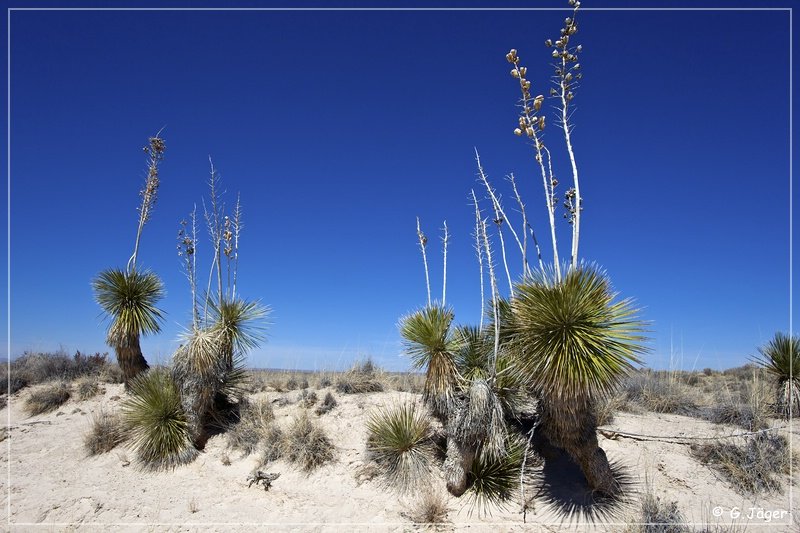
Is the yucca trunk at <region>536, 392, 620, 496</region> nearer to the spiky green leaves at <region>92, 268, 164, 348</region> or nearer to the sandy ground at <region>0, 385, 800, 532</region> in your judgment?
the sandy ground at <region>0, 385, 800, 532</region>

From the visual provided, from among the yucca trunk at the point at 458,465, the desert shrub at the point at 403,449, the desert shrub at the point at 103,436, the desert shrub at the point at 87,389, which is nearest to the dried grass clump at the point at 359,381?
the desert shrub at the point at 403,449

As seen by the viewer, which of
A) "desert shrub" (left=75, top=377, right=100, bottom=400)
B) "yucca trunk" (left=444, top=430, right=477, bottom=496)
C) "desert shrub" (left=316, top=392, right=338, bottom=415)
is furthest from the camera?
"desert shrub" (left=75, top=377, right=100, bottom=400)

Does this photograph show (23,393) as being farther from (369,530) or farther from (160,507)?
(369,530)

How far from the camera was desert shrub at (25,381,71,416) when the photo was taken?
46.3ft

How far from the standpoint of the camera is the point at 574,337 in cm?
648

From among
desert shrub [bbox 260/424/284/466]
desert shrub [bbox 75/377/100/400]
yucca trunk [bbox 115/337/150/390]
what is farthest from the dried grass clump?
desert shrub [bbox 75/377/100/400]

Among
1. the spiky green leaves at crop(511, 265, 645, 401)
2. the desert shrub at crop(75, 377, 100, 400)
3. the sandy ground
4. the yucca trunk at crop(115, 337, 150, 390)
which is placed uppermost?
the spiky green leaves at crop(511, 265, 645, 401)

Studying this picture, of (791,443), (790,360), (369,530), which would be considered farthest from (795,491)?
(369,530)

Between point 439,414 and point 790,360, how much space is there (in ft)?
25.8

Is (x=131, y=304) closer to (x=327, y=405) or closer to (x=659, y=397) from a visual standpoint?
(x=327, y=405)

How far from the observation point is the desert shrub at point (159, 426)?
33.1ft

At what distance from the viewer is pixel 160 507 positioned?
28.2ft

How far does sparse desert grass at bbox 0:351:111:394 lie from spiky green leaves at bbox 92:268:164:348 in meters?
5.30

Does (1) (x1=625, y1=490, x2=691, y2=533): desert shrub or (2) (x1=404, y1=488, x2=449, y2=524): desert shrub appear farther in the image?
(2) (x1=404, y1=488, x2=449, y2=524): desert shrub
